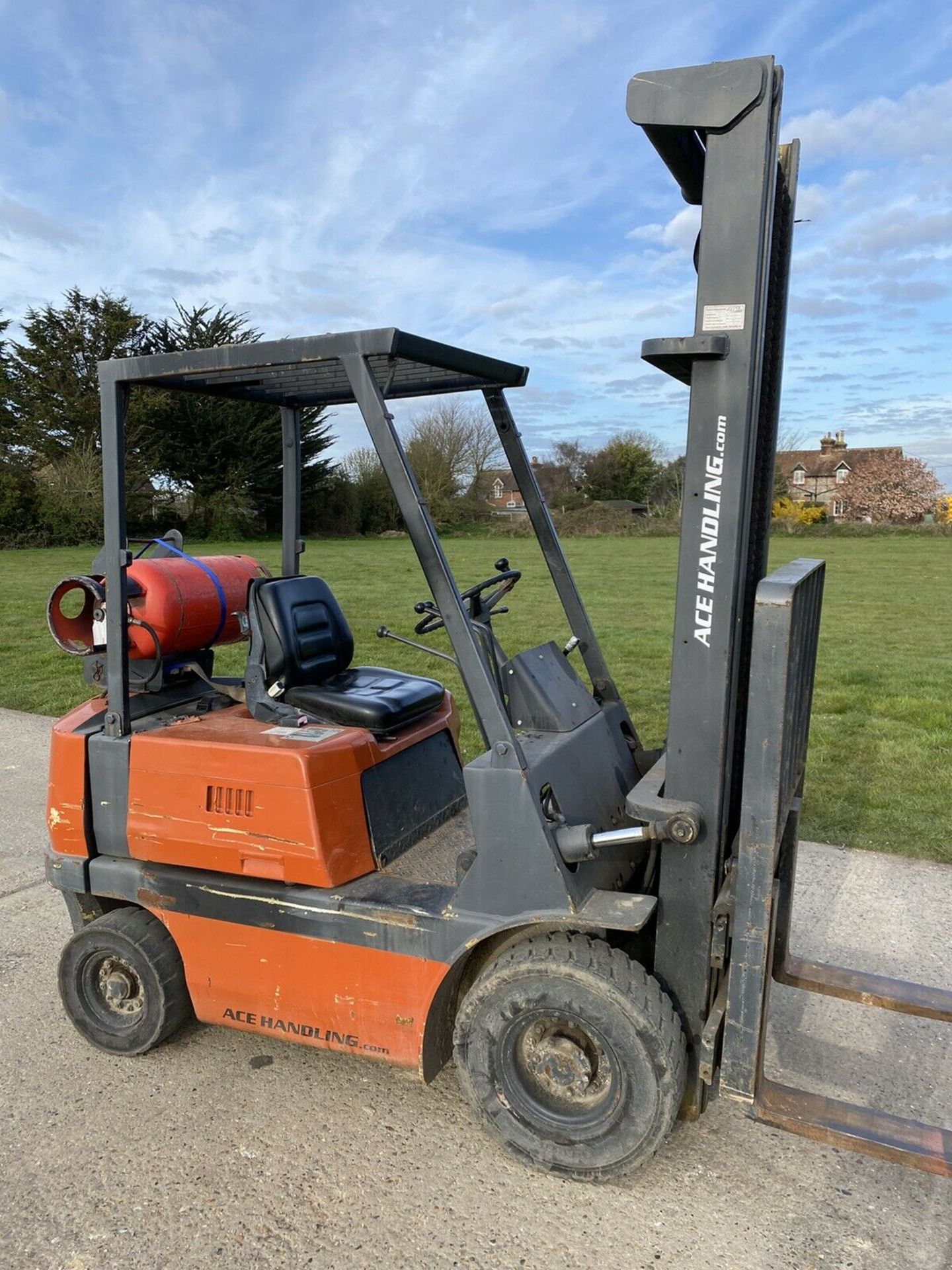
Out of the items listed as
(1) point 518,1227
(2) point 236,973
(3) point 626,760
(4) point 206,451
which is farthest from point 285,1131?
(4) point 206,451

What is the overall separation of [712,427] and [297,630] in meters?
1.87

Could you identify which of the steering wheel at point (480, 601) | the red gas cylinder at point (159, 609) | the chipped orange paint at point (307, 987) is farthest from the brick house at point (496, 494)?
the chipped orange paint at point (307, 987)

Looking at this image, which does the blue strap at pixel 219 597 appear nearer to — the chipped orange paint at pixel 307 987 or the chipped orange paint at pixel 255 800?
the chipped orange paint at pixel 255 800

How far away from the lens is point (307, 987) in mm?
3238

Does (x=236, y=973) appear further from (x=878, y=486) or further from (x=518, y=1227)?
(x=878, y=486)

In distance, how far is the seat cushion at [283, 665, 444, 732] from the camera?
3.62 meters

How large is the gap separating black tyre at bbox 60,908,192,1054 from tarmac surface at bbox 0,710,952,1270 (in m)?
0.12

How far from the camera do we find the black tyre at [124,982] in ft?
11.5

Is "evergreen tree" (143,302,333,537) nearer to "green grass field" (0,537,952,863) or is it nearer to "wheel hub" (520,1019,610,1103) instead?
"green grass field" (0,537,952,863)

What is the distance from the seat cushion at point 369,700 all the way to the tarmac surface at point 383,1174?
4.16 feet

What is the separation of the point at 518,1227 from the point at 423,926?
2.83ft

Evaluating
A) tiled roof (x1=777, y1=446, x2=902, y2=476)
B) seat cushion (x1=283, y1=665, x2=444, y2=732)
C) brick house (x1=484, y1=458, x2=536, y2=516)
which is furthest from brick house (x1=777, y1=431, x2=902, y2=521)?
seat cushion (x1=283, y1=665, x2=444, y2=732)

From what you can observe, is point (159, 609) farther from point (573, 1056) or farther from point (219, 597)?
Result: point (573, 1056)

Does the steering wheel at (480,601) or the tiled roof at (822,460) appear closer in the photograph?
the steering wheel at (480,601)
